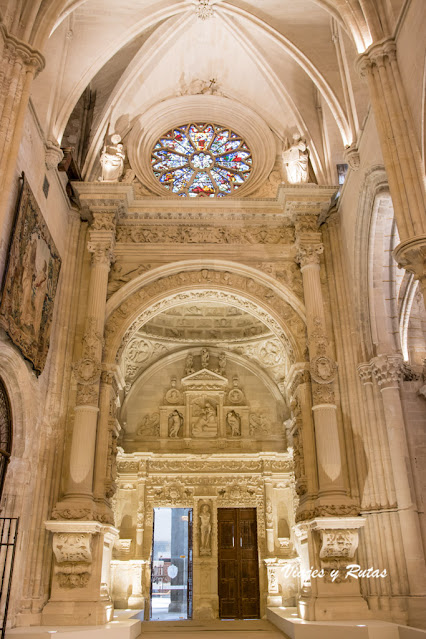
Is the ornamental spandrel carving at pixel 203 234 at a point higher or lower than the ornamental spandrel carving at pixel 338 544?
higher

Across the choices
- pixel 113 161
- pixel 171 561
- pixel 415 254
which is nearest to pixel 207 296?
pixel 113 161

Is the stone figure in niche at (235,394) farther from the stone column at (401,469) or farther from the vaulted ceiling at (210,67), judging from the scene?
the vaulted ceiling at (210,67)

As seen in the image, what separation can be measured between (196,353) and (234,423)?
2274 millimetres

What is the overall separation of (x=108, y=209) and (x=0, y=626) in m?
7.78

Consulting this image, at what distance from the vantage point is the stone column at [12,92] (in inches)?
295

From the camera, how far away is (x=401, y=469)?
30.4ft

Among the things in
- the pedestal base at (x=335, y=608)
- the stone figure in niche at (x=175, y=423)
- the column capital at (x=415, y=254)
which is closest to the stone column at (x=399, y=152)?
the column capital at (x=415, y=254)

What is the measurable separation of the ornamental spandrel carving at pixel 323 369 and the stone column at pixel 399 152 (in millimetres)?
4054

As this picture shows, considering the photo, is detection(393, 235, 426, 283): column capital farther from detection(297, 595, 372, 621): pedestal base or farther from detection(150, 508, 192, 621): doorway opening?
detection(150, 508, 192, 621): doorway opening

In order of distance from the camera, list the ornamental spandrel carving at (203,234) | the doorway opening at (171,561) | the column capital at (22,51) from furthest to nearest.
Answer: the doorway opening at (171,561)
the ornamental spandrel carving at (203,234)
the column capital at (22,51)

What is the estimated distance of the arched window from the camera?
8531 millimetres

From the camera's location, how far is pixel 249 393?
15750 millimetres

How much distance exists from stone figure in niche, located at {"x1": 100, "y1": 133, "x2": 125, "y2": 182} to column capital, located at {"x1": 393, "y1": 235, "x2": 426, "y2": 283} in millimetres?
7607

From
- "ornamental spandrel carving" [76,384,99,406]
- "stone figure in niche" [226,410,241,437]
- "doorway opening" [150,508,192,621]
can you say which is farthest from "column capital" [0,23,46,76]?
"doorway opening" [150,508,192,621]
